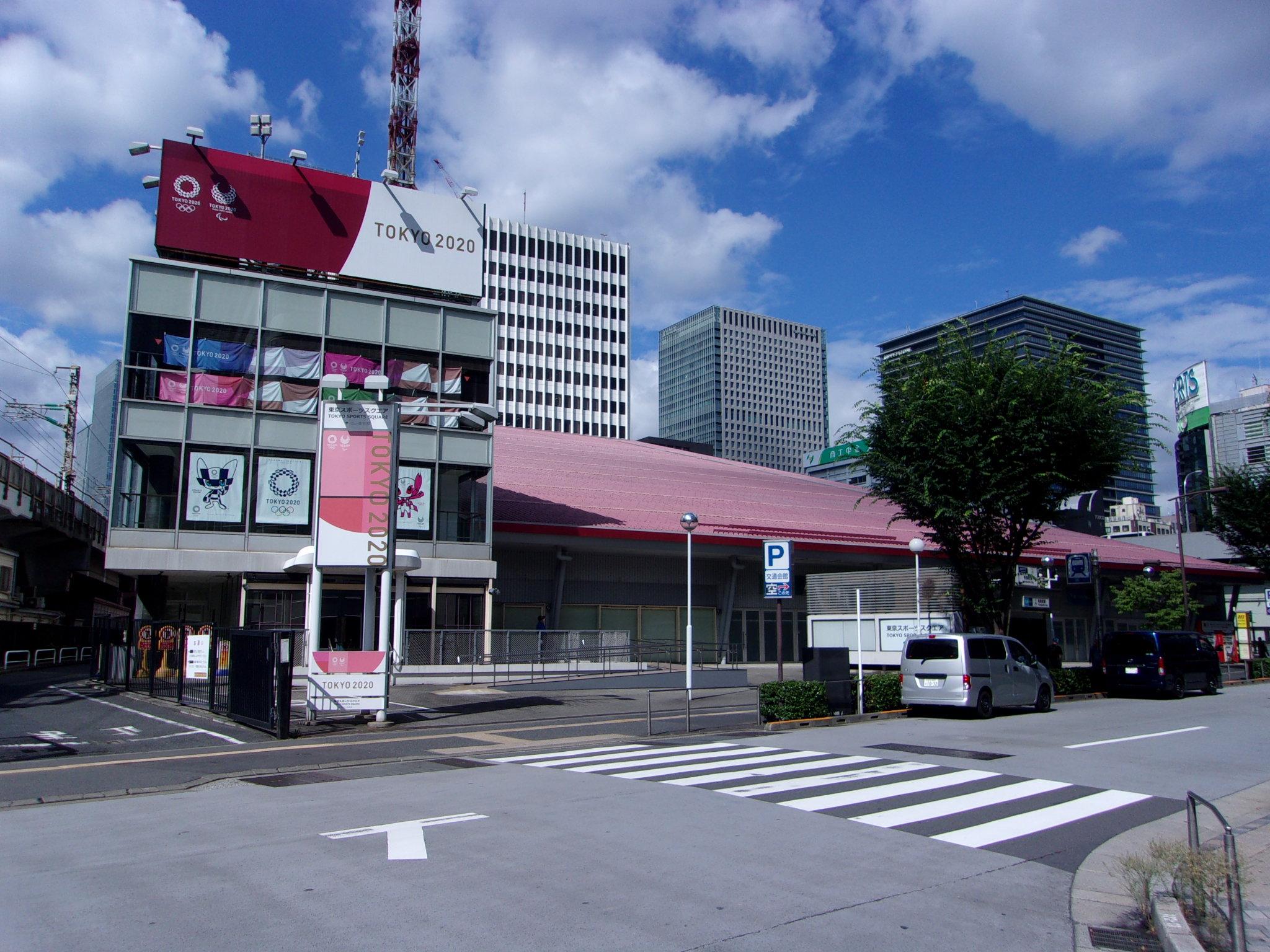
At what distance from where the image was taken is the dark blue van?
26875mm

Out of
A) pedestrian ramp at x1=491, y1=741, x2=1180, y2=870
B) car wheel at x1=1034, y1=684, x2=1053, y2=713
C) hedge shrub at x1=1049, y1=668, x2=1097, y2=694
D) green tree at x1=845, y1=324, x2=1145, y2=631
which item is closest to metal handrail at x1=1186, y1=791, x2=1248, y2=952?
pedestrian ramp at x1=491, y1=741, x2=1180, y2=870

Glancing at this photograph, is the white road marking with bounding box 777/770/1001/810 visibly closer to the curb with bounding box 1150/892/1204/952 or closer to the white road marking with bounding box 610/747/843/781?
the white road marking with bounding box 610/747/843/781

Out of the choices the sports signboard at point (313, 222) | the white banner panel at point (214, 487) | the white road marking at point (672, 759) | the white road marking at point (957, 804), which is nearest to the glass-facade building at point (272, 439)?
the white banner panel at point (214, 487)

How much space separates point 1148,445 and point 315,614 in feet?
75.3

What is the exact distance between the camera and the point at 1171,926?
20.2ft

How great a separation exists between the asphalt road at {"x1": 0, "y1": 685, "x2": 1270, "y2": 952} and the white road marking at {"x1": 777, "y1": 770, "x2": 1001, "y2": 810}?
0.19ft

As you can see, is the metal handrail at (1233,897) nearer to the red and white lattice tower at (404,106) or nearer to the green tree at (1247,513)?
the green tree at (1247,513)

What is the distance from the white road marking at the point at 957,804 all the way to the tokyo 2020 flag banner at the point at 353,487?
42.0 ft

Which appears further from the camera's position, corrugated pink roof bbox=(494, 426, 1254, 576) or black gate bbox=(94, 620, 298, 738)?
corrugated pink roof bbox=(494, 426, 1254, 576)

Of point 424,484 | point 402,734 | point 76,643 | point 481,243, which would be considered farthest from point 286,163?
point 76,643

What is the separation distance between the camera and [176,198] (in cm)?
3338

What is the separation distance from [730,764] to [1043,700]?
11649 mm

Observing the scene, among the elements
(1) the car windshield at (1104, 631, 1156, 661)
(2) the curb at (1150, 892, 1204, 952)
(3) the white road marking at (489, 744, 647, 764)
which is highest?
(1) the car windshield at (1104, 631, 1156, 661)

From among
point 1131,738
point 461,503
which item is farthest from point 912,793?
point 461,503
